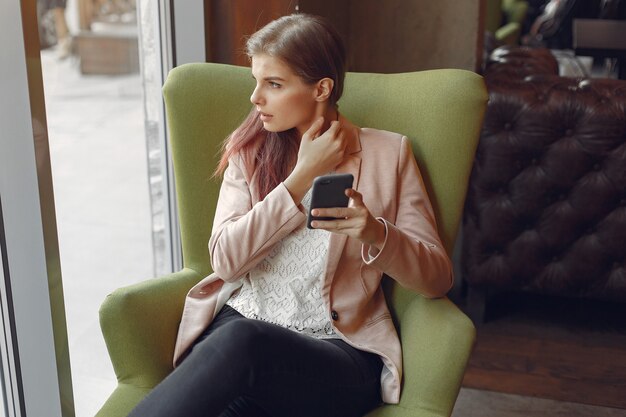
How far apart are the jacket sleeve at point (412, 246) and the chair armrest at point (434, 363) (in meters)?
0.07

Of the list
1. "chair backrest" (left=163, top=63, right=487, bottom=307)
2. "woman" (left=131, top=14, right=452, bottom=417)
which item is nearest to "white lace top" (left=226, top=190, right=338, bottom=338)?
"woman" (left=131, top=14, right=452, bottom=417)

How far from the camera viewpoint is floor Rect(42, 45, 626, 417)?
2191mm

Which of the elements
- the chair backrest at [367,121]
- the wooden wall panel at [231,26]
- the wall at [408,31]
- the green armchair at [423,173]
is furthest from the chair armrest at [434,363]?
the wall at [408,31]

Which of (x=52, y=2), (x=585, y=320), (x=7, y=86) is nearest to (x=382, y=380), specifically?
(x=7, y=86)

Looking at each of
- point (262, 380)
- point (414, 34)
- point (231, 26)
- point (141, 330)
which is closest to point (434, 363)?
point (262, 380)

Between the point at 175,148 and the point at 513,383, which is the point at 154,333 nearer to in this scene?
the point at 175,148

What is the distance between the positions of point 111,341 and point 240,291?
0.89 ft

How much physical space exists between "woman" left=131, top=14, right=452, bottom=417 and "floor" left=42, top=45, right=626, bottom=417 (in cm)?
62

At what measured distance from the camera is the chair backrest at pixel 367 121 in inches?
65.5

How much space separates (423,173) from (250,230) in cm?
41

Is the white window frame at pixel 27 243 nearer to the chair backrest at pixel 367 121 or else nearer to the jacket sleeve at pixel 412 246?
the chair backrest at pixel 367 121

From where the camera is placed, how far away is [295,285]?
1566 millimetres

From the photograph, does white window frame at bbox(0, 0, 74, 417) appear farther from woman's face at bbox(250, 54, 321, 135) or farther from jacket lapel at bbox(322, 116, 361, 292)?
jacket lapel at bbox(322, 116, 361, 292)

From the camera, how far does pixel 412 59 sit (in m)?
2.78
